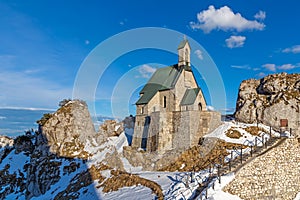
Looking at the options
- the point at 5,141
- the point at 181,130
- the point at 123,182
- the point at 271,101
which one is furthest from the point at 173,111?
the point at 5,141

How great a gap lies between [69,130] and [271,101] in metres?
30.2

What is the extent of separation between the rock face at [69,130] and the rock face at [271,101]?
23978 mm

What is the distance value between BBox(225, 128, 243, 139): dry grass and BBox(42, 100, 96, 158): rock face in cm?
1975

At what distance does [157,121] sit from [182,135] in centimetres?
380

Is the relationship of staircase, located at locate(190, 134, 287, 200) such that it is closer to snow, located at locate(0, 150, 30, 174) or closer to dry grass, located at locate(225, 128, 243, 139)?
dry grass, located at locate(225, 128, 243, 139)

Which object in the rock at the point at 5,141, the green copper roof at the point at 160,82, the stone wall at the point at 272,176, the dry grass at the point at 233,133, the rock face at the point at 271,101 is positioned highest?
the green copper roof at the point at 160,82

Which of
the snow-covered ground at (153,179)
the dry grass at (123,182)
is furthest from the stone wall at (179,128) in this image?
the dry grass at (123,182)

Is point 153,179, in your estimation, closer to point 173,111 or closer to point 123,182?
point 123,182

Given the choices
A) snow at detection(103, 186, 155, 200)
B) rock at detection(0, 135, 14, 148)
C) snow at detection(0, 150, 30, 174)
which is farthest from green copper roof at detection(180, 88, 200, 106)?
rock at detection(0, 135, 14, 148)

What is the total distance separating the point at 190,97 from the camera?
112ft

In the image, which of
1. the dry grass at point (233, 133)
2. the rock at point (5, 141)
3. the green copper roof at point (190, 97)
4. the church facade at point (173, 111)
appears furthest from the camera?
the rock at point (5, 141)

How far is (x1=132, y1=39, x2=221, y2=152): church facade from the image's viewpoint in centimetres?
2878

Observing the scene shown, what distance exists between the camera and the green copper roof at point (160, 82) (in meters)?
36.5

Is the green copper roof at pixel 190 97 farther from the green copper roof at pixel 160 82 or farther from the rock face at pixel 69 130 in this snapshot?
the rock face at pixel 69 130
